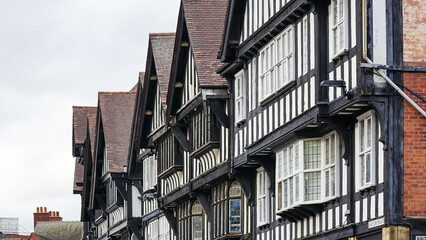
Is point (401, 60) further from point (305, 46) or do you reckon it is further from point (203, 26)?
point (203, 26)

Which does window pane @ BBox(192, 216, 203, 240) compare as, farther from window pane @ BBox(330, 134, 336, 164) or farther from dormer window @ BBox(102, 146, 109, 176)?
dormer window @ BBox(102, 146, 109, 176)

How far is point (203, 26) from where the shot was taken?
3766 cm

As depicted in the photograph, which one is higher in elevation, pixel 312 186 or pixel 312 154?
pixel 312 154

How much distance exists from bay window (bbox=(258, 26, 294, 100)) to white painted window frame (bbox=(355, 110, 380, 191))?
356 centimetres

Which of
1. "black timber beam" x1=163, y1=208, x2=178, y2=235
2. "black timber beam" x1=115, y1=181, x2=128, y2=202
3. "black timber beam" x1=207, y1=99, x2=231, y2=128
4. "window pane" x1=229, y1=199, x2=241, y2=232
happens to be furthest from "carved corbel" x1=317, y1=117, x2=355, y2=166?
"black timber beam" x1=115, y1=181, x2=128, y2=202

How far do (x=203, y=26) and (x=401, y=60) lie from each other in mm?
14774

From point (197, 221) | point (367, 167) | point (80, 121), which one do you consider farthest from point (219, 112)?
point (80, 121)

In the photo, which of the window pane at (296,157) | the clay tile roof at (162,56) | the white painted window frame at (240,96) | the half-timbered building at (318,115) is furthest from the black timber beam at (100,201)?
the window pane at (296,157)

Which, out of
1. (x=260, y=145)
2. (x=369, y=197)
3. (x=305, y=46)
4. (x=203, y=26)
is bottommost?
(x=369, y=197)

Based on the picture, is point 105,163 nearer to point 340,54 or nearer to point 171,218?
point 171,218

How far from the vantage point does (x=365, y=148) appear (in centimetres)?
2447

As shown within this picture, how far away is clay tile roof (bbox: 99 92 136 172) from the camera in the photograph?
176 ft

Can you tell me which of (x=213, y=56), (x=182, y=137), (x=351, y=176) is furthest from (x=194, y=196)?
(x=351, y=176)

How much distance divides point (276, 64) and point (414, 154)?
6.95 m
